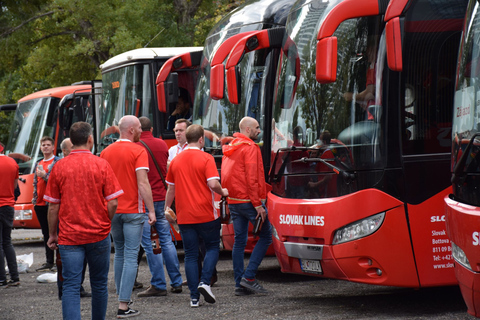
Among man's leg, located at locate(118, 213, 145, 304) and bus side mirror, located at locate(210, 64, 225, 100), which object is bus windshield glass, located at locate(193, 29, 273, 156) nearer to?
bus side mirror, located at locate(210, 64, 225, 100)

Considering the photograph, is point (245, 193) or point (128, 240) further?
point (245, 193)

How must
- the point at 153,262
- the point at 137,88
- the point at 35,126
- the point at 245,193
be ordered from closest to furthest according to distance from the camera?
the point at 245,193 → the point at 153,262 → the point at 137,88 → the point at 35,126

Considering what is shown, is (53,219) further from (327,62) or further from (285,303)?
(285,303)

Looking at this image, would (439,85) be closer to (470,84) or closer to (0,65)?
(470,84)

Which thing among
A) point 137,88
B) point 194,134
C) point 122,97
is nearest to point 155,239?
point 194,134

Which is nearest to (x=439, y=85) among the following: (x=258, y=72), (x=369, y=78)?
(x=369, y=78)

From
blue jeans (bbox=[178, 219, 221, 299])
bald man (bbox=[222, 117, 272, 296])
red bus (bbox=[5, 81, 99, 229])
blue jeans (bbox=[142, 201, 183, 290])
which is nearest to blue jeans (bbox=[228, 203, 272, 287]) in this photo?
bald man (bbox=[222, 117, 272, 296])

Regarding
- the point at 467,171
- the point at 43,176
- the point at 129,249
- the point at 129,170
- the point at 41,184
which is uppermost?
the point at 467,171

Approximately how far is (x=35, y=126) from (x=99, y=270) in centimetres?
1239

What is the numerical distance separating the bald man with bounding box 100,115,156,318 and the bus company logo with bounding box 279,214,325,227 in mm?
1282

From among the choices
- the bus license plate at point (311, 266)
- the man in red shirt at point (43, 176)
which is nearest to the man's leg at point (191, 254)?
the bus license plate at point (311, 266)

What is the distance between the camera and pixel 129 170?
25.4 feet

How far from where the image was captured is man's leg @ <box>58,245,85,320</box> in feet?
20.5

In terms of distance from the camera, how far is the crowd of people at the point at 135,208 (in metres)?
6.27
